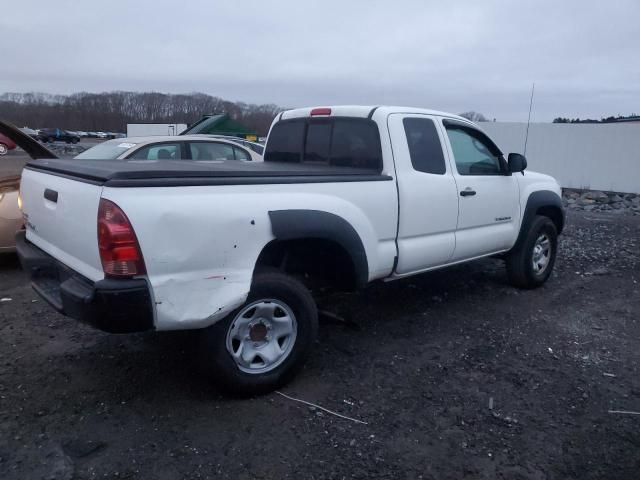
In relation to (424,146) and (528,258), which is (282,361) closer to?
(424,146)

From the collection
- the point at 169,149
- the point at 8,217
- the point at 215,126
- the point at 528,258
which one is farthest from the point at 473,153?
the point at 215,126

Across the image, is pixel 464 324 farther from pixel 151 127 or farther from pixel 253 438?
pixel 151 127

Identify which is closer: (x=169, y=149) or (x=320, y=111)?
(x=320, y=111)

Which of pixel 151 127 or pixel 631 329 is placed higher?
pixel 151 127

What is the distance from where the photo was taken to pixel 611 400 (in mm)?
3824

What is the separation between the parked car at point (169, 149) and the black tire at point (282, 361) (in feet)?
16.3

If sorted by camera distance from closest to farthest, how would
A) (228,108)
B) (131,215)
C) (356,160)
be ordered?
(131,215) < (356,160) < (228,108)

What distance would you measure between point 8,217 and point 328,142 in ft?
12.4

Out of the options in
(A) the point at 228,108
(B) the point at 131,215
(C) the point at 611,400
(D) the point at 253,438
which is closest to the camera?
(B) the point at 131,215

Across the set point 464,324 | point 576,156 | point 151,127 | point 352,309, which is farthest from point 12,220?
point 151,127

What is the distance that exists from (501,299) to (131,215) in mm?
4345

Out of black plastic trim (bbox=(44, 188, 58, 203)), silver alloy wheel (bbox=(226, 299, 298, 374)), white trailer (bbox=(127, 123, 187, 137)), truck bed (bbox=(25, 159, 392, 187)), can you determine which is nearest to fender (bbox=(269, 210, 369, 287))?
truck bed (bbox=(25, 159, 392, 187))

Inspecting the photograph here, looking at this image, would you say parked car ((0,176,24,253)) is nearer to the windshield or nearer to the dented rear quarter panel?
the windshield

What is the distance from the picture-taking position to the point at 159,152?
8.20 meters
